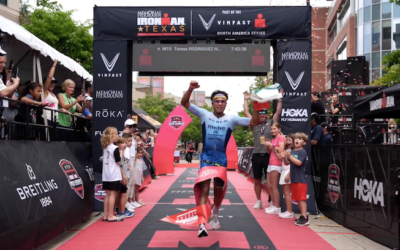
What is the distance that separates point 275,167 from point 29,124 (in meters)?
5.40

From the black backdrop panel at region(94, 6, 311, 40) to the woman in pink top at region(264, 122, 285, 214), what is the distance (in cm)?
218

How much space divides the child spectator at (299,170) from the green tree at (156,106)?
6296 centimetres

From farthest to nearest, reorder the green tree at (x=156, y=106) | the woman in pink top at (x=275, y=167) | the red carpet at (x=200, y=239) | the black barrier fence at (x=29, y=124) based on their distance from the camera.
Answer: the green tree at (x=156, y=106)
the woman in pink top at (x=275, y=167)
the red carpet at (x=200, y=239)
the black barrier fence at (x=29, y=124)

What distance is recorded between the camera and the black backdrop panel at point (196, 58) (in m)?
11.5

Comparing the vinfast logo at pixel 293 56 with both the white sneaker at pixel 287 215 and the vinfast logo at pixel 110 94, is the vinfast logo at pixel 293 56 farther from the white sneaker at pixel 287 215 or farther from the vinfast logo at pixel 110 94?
the vinfast logo at pixel 110 94

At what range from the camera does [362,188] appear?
779cm

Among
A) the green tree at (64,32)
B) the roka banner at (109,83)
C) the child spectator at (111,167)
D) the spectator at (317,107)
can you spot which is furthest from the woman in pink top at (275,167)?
the green tree at (64,32)

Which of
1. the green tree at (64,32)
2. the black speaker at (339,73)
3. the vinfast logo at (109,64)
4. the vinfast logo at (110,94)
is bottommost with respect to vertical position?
the vinfast logo at (110,94)

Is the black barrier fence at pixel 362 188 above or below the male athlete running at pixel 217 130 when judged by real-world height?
below

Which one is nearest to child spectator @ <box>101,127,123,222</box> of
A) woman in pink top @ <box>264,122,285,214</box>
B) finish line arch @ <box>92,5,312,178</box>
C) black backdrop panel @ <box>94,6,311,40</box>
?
finish line arch @ <box>92,5,312,178</box>

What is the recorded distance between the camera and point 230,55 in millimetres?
11523

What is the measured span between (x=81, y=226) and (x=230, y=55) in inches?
222

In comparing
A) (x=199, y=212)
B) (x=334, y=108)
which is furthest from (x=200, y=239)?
(x=334, y=108)

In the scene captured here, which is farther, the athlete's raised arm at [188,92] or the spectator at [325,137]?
the spectator at [325,137]
